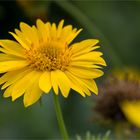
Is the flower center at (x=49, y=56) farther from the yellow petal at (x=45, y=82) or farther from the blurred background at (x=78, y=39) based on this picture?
the blurred background at (x=78, y=39)

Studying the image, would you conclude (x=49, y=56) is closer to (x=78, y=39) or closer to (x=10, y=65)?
(x=10, y=65)

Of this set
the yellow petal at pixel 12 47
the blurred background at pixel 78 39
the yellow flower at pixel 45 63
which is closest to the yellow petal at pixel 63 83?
the yellow flower at pixel 45 63

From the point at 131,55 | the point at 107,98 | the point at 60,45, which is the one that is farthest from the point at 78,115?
the point at 60,45

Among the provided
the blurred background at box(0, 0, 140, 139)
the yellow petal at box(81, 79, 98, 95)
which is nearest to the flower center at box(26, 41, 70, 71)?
the yellow petal at box(81, 79, 98, 95)

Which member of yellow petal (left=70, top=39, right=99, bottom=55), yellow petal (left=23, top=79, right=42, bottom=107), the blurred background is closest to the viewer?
yellow petal (left=23, top=79, right=42, bottom=107)

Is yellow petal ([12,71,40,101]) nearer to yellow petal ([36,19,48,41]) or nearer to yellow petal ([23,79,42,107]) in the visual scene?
yellow petal ([23,79,42,107])

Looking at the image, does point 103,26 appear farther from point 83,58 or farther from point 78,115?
point 83,58
